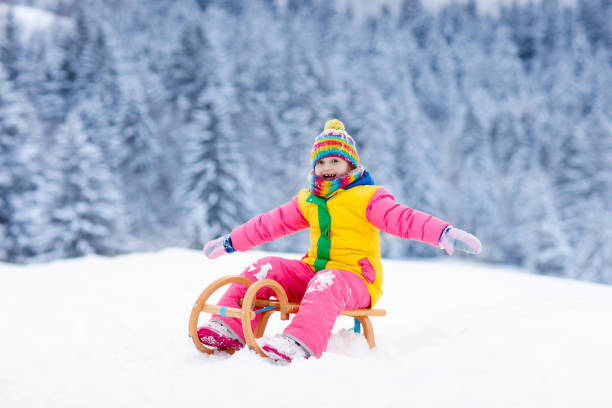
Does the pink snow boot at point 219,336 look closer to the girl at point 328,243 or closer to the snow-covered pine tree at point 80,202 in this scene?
the girl at point 328,243

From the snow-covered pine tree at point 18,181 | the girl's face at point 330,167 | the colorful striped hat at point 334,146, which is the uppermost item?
the colorful striped hat at point 334,146

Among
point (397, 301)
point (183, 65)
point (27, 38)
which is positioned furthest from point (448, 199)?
point (27, 38)

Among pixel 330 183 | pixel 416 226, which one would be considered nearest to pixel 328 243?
pixel 330 183

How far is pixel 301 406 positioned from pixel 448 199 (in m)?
28.1

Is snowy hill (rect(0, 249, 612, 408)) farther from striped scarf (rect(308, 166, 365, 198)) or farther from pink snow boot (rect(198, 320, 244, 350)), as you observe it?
striped scarf (rect(308, 166, 365, 198))

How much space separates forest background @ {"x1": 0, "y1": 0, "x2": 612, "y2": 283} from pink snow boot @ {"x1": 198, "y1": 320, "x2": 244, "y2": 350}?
13.4 m

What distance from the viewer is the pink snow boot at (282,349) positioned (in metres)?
2.13

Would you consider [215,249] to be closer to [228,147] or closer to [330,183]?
[330,183]

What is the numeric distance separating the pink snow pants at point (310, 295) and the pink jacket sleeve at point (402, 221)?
1.37 feet

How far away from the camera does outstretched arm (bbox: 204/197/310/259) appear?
3.30 meters

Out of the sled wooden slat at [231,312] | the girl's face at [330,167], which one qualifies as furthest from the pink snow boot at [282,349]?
the girl's face at [330,167]

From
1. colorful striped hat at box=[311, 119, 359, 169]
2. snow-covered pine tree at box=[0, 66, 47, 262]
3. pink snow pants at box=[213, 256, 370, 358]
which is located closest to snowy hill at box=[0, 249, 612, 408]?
pink snow pants at box=[213, 256, 370, 358]

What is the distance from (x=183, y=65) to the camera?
2078cm

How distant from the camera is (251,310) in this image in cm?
235
